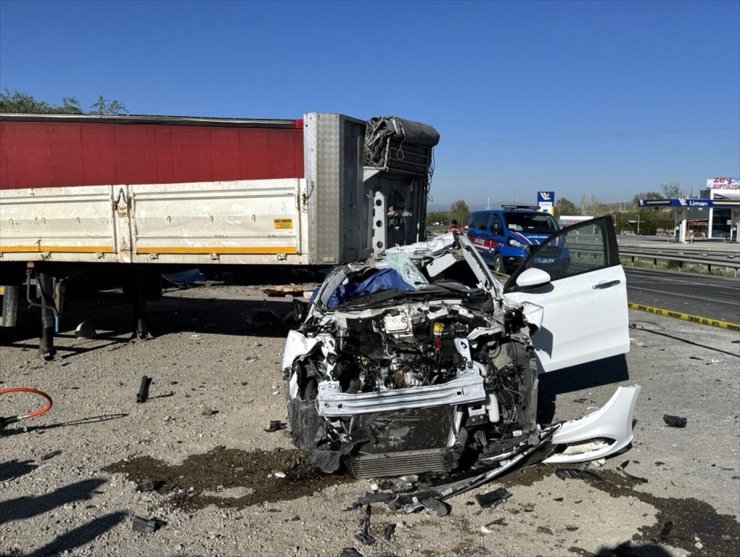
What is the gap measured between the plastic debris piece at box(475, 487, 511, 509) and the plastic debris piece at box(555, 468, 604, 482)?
50cm

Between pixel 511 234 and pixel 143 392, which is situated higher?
pixel 511 234

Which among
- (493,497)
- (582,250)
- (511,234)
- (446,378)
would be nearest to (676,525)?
(493,497)

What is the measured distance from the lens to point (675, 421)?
5.27m

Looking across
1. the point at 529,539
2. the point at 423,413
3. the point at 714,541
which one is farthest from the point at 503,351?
the point at 714,541

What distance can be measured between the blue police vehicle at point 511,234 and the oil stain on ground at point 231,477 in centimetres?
1326

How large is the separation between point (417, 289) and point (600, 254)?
174cm

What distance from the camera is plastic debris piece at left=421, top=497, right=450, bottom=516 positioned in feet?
12.0

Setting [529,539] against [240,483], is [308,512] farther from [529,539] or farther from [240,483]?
[529,539]

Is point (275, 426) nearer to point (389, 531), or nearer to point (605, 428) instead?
point (389, 531)

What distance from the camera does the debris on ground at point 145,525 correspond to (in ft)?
11.4

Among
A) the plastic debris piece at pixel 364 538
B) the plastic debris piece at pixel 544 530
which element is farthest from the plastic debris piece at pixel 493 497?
the plastic debris piece at pixel 364 538

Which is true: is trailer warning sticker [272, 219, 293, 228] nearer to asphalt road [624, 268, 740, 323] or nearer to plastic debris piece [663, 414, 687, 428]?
plastic debris piece [663, 414, 687, 428]

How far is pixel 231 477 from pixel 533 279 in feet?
9.19

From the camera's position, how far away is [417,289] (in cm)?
496
